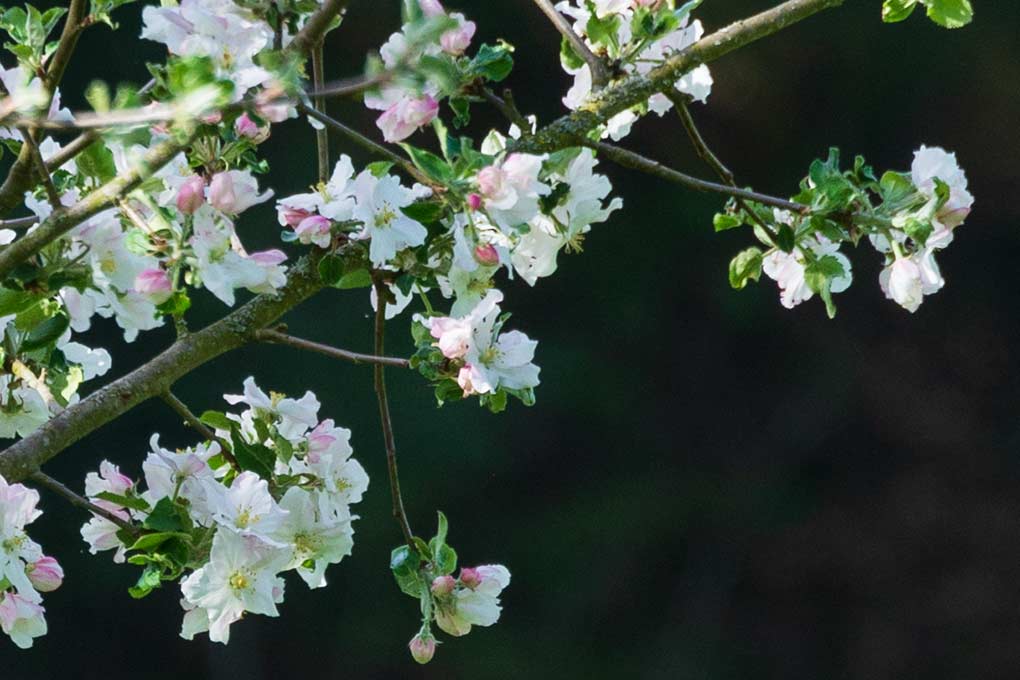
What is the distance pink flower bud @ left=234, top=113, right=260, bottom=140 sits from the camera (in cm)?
93

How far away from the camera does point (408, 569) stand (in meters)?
1.03

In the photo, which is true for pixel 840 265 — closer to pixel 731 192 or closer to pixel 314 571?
pixel 731 192

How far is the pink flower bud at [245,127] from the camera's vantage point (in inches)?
36.6

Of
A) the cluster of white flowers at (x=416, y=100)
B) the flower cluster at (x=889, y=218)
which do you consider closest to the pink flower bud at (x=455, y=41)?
the cluster of white flowers at (x=416, y=100)

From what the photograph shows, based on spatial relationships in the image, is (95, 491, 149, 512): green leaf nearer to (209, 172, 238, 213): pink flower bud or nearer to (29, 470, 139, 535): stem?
(29, 470, 139, 535): stem

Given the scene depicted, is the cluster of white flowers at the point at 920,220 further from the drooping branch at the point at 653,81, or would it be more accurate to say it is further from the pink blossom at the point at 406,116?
the pink blossom at the point at 406,116

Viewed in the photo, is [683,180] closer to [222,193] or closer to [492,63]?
[492,63]

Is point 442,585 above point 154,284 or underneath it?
underneath

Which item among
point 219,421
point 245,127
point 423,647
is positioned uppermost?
point 245,127

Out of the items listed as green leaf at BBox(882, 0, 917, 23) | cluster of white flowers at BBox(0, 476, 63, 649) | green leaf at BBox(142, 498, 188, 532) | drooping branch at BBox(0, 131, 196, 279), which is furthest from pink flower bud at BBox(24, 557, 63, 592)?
green leaf at BBox(882, 0, 917, 23)

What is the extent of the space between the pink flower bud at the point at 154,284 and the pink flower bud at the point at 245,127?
0.40 feet

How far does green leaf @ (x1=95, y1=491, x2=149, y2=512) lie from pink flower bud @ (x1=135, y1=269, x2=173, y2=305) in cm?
17

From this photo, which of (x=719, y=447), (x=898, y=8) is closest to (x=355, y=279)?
(x=898, y=8)

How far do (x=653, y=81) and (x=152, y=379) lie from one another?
1.22 ft
